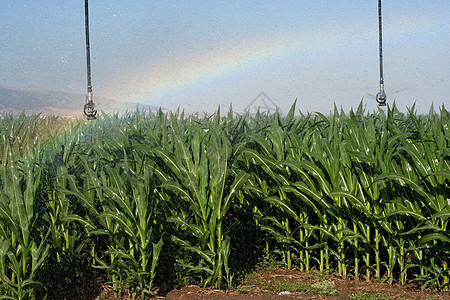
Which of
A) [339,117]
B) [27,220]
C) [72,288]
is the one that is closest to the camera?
[27,220]

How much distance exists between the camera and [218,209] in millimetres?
3176

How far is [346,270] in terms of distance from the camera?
3697 millimetres

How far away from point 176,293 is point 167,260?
282 mm

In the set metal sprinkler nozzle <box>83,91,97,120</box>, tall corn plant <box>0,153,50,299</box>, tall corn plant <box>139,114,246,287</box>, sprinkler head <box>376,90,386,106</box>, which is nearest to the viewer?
tall corn plant <box>0,153,50,299</box>

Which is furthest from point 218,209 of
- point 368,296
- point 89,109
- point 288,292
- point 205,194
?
point 89,109

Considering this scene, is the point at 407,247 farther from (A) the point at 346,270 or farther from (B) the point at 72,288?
(B) the point at 72,288

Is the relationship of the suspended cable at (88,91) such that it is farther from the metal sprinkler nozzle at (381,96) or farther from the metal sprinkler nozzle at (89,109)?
the metal sprinkler nozzle at (381,96)

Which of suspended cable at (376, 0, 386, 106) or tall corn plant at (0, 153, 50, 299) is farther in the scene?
suspended cable at (376, 0, 386, 106)

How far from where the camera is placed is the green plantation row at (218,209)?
3.07 m

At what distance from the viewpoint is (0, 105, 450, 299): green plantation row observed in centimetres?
307

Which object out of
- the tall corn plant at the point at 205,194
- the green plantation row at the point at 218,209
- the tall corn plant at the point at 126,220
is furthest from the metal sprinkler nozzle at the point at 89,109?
the tall corn plant at the point at 205,194

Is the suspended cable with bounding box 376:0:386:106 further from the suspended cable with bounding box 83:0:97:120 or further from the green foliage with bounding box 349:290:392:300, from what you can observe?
the green foliage with bounding box 349:290:392:300

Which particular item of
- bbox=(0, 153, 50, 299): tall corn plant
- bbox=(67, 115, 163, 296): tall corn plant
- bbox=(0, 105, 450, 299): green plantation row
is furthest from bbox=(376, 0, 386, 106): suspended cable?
bbox=(0, 153, 50, 299): tall corn plant

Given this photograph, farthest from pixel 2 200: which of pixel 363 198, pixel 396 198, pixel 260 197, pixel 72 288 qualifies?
pixel 396 198
